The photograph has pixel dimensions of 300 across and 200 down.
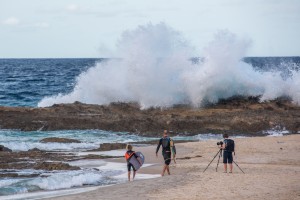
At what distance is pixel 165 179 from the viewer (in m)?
16.3

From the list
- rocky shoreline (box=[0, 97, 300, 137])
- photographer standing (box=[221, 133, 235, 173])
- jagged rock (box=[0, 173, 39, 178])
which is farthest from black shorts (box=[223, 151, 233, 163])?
rocky shoreline (box=[0, 97, 300, 137])

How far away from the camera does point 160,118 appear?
97.6ft

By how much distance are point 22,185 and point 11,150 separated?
7.03 m

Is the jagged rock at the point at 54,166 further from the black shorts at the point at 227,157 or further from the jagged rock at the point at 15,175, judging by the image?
the black shorts at the point at 227,157

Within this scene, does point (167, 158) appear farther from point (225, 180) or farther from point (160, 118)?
point (160, 118)

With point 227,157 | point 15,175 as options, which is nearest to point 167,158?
point 227,157

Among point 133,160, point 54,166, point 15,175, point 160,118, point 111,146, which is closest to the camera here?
point 133,160

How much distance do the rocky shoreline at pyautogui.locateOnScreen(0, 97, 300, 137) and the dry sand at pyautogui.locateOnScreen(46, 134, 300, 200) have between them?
5.78 metres

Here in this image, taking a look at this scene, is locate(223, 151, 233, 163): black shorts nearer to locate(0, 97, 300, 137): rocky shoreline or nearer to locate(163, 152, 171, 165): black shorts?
locate(163, 152, 171, 165): black shorts

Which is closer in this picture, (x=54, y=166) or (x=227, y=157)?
(x=227, y=157)

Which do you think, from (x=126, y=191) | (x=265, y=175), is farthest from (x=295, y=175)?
(x=126, y=191)

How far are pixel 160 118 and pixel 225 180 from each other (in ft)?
46.2

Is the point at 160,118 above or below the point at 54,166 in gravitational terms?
above

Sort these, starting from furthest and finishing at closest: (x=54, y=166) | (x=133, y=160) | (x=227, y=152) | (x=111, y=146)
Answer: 1. (x=111, y=146)
2. (x=54, y=166)
3. (x=227, y=152)
4. (x=133, y=160)
